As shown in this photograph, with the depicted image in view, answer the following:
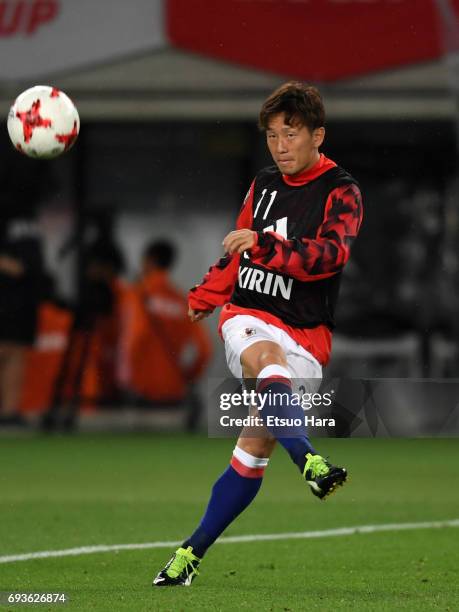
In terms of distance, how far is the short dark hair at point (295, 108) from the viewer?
643cm

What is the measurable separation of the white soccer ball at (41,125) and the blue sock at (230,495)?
1755mm

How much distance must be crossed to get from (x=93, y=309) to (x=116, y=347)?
0.57 m

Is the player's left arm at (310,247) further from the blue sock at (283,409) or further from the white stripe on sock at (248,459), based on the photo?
the white stripe on sock at (248,459)

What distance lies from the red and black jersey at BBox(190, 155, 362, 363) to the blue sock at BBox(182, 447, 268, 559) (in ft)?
1.83

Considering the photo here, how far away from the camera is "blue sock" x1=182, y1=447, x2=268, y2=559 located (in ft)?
21.5

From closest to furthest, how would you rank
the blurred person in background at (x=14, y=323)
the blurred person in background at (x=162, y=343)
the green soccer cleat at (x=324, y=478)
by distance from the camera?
the green soccer cleat at (x=324, y=478), the blurred person in background at (x=14, y=323), the blurred person in background at (x=162, y=343)

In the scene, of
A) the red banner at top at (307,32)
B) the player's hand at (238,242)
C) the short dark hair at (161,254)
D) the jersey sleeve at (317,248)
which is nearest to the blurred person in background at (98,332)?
the short dark hair at (161,254)

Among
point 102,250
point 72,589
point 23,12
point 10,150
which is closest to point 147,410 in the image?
point 102,250

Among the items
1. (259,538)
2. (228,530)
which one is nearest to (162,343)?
(228,530)

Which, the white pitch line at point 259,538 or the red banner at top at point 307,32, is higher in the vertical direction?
the red banner at top at point 307,32

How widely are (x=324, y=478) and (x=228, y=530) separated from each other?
10.8 feet

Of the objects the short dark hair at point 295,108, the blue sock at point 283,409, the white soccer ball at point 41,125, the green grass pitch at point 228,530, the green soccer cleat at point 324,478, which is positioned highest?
the short dark hair at point 295,108

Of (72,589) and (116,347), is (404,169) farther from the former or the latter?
(72,589)

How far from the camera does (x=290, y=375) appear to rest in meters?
6.44
